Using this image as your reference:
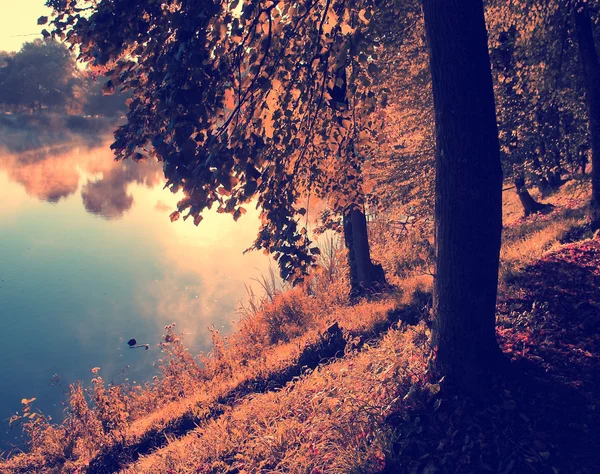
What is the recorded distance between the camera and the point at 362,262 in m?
11.4

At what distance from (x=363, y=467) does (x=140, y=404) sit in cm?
557

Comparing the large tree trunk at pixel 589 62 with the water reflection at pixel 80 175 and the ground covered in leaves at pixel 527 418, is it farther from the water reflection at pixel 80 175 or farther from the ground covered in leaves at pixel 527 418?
the water reflection at pixel 80 175

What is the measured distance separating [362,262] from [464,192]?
7527mm

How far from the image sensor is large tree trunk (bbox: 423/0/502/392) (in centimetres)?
382

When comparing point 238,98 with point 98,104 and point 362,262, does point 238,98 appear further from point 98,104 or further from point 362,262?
point 98,104

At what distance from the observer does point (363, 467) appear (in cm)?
381

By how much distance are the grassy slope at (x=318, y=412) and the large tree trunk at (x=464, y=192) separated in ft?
1.58

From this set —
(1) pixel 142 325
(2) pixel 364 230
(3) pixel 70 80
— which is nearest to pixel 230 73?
(2) pixel 364 230

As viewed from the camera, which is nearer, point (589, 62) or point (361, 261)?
point (589, 62)

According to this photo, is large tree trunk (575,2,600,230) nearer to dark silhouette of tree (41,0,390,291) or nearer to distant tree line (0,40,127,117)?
dark silhouette of tree (41,0,390,291)

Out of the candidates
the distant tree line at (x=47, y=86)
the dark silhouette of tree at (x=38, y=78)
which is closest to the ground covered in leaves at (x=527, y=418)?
the distant tree line at (x=47, y=86)

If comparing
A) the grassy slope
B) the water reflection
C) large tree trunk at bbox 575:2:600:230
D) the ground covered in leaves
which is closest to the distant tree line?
the water reflection

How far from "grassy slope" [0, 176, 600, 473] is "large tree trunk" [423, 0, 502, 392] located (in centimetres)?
48

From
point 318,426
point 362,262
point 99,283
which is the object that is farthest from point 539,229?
point 99,283
